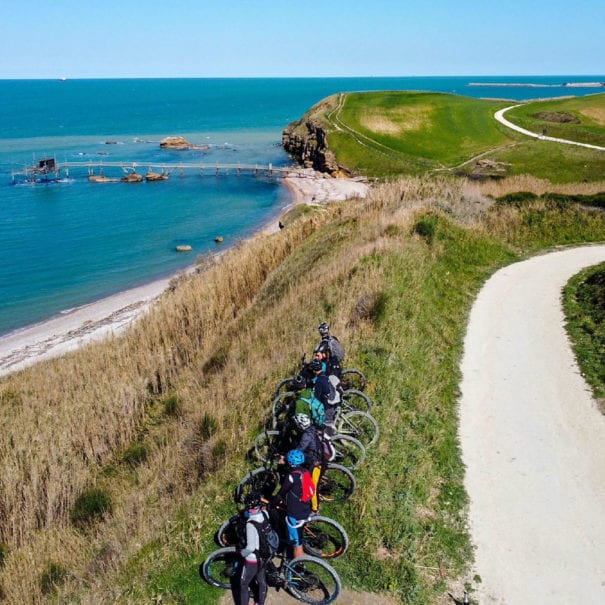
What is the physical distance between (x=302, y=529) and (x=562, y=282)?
17.5m

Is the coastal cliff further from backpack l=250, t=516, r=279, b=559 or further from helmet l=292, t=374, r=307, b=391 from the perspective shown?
backpack l=250, t=516, r=279, b=559

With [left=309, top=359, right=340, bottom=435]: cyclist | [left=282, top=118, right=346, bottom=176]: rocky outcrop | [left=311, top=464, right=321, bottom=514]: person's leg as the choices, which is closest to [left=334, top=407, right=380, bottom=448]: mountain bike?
[left=309, top=359, right=340, bottom=435]: cyclist

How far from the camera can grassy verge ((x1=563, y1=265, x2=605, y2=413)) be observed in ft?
47.6

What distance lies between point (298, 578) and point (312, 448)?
195 centimetres

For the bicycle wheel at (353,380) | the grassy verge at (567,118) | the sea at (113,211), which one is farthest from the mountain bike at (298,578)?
the grassy verge at (567,118)

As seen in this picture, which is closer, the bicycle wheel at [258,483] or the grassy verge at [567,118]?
the bicycle wheel at [258,483]

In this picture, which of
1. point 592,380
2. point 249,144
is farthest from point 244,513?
point 249,144

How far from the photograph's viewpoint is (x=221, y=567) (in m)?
8.37

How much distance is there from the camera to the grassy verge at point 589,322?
14.5 metres

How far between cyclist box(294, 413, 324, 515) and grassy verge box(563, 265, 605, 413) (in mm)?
8317

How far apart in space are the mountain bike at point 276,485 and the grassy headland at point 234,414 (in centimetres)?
24

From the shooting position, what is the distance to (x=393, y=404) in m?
12.5

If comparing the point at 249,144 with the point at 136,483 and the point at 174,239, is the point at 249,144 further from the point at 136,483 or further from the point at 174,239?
the point at 136,483

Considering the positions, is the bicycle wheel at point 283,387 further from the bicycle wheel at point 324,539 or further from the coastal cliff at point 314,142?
the coastal cliff at point 314,142
